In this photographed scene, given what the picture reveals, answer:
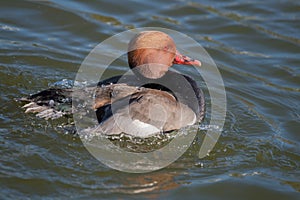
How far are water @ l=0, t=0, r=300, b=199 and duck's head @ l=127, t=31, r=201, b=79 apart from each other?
3.16 ft

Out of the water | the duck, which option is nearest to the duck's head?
the duck

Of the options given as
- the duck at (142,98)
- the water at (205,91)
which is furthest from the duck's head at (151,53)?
the water at (205,91)

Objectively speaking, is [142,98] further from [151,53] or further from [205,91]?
[205,91]

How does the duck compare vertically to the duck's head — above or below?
below

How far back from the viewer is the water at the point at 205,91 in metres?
4.89

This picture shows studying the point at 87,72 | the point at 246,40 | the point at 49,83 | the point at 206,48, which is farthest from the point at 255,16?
the point at 49,83

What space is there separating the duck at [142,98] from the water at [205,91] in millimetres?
262

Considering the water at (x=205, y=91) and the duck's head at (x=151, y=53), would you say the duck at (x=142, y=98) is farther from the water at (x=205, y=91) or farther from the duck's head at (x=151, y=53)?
the water at (x=205, y=91)

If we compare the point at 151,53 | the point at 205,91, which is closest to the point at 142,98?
the point at 151,53

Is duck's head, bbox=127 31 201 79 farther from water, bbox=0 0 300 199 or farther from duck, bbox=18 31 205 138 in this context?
water, bbox=0 0 300 199

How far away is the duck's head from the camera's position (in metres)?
5.90

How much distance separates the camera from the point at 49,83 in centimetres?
672

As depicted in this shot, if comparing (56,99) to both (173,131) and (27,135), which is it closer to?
(27,135)

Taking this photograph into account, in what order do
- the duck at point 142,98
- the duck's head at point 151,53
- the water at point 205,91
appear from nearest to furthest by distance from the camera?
the water at point 205,91, the duck at point 142,98, the duck's head at point 151,53
